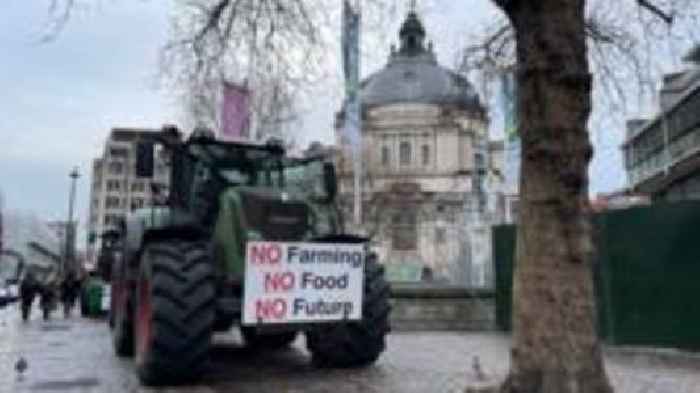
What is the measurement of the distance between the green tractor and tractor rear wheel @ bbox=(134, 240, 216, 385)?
12 mm

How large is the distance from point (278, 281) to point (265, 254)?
421 millimetres

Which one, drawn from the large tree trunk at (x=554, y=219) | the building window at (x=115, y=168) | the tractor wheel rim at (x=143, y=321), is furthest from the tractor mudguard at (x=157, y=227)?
the building window at (x=115, y=168)

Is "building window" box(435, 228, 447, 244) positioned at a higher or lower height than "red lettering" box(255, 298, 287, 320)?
higher

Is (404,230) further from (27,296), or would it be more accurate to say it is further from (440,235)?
(27,296)

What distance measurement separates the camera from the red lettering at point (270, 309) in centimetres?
1379

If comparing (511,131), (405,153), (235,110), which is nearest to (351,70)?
(235,110)

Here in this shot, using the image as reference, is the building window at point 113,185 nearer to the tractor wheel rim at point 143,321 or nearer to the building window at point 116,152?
the building window at point 116,152

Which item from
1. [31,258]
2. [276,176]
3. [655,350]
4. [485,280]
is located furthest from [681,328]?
[31,258]

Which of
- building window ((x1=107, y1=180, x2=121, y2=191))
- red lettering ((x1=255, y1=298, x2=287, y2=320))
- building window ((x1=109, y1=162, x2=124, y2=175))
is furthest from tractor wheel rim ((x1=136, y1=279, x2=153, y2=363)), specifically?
building window ((x1=107, y1=180, x2=121, y2=191))

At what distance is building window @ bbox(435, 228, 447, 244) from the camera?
180ft

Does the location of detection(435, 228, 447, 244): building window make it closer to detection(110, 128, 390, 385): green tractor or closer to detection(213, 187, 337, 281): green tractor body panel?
detection(110, 128, 390, 385): green tractor

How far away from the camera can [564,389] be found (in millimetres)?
10281

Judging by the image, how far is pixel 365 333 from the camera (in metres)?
15.2

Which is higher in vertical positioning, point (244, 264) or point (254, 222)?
point (254, 222)
